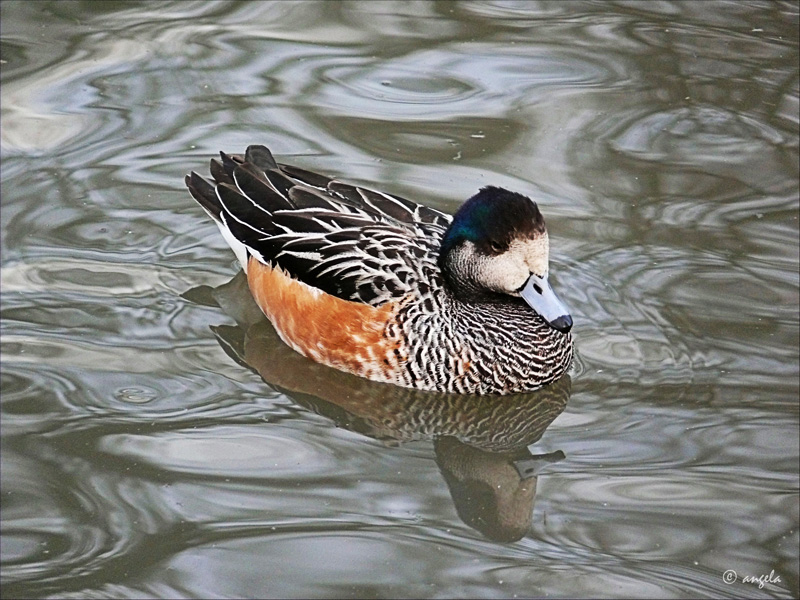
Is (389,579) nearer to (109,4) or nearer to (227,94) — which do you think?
(227,94)

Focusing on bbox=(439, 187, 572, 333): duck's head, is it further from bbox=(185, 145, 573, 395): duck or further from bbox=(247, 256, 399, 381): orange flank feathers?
bbox=(247, 256, 399, 381): orange flank feathers

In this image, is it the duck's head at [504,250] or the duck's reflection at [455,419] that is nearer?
the duck's reflection at [455,419]

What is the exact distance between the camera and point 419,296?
611 centimetres

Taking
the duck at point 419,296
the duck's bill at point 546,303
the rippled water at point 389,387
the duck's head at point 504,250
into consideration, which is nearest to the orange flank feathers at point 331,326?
the duck at point 419,296

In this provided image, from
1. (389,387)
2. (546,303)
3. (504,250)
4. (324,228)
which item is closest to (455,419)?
(389,387)

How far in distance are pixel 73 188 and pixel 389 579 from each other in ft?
12.6

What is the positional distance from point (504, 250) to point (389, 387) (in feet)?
3.12

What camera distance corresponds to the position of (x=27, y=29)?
31.8ft

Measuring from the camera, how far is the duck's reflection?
535 cm

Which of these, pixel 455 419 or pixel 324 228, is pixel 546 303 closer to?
pixel 455 419

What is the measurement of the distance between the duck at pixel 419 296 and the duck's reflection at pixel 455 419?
7 centimetres

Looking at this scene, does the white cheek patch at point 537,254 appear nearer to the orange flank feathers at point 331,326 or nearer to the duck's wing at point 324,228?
the duck's wing at point 324,228

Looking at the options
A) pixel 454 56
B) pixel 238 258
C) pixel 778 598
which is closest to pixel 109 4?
pixel 454 56

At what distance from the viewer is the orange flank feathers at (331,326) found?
6.07 metres
